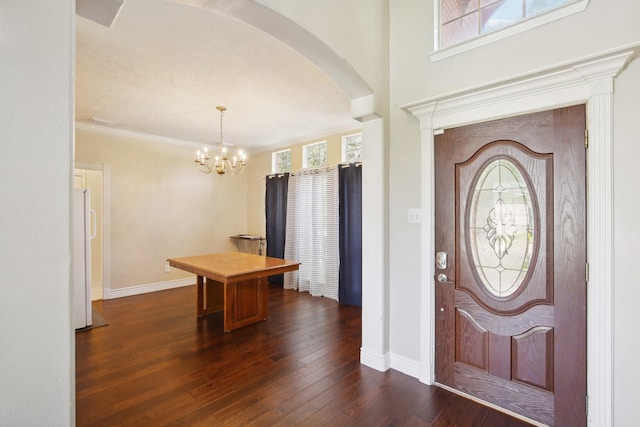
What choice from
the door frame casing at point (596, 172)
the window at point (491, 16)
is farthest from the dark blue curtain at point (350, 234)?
the door frame casing at point (596, 172)

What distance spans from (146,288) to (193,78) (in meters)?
3.72

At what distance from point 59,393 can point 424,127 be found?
A: 243 cm

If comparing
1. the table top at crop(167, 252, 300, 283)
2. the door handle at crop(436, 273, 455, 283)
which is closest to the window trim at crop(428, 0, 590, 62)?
the door handle at crop(436, 273, 455, 283)

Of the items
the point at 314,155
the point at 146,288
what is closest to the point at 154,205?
the point at 146,288

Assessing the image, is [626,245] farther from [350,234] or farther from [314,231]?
[314,231]

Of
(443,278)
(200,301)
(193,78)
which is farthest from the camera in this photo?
(200,301)

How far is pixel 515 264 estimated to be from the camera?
77.7 inches

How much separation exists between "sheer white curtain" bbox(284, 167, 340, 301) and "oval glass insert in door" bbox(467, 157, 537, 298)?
2691mm

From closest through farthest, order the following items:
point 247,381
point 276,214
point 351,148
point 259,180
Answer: point 247,381
point 351,148
point 276,214
point 259,180

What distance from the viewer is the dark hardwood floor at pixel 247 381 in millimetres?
1943

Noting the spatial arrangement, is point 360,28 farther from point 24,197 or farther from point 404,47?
point 24,197

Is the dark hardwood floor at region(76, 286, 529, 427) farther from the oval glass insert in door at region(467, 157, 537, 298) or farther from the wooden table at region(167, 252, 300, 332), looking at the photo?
the oval glass insert in door at region(467, 157, 537, 298)

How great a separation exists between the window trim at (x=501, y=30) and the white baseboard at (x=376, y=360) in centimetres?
242

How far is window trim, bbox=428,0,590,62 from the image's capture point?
5.72 ft
